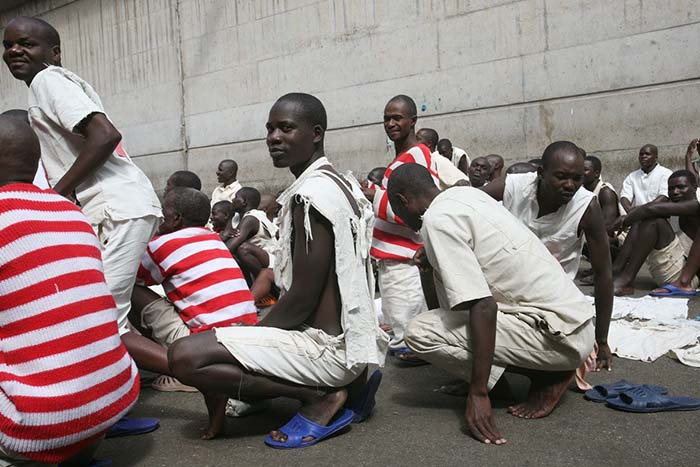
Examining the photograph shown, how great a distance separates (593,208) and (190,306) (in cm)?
219

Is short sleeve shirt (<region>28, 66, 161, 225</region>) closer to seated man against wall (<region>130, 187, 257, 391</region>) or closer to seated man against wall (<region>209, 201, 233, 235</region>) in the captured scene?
seated man against wall (<region>130, 187, 257, 391</region>)

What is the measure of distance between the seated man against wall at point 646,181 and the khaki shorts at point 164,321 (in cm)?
555

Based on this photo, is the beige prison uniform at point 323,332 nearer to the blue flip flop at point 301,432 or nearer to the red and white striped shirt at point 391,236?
the blue flip flop at point 301,432

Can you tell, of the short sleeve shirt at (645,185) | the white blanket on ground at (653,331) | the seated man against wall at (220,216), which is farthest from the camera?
the short sleeve shirt at (645,185)


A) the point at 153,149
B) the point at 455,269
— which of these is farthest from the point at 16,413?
the point at 153,149

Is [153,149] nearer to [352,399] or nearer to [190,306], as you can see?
[190,306]

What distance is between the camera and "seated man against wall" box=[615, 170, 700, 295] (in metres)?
5.89

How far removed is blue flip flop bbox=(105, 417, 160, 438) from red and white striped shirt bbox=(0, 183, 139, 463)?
0.72 meters

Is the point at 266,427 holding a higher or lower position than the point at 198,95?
lower

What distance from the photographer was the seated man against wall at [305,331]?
284 cm

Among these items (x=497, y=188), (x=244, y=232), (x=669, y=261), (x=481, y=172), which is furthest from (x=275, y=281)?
(x=481, y=172)

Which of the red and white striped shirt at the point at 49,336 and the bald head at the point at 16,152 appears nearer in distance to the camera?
the red and white striped shirt at the point at 49,336

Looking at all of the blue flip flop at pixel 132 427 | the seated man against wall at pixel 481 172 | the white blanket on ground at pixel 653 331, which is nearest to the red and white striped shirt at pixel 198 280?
the blue flip flop at pixel 132 427

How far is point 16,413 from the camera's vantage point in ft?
7.32
